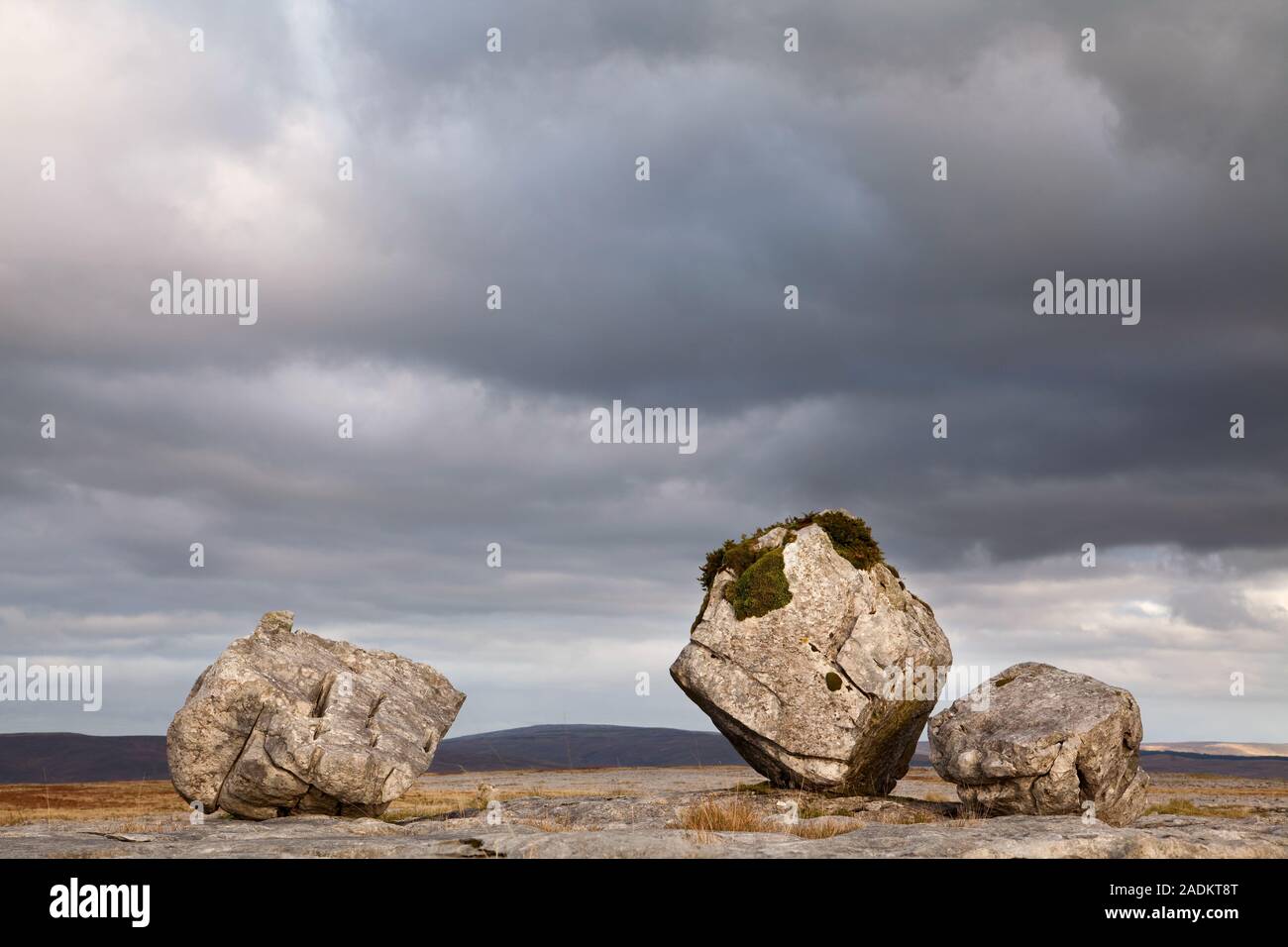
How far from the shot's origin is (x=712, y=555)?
102 feet

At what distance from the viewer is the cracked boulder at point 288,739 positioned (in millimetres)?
24078

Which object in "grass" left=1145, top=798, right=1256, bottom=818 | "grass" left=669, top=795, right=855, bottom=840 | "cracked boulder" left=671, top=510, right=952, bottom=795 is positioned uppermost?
"cracked boulder" left=671, top=510, right=952, bottom=795

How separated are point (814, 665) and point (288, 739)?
13123 mm

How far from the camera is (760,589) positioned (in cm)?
2886

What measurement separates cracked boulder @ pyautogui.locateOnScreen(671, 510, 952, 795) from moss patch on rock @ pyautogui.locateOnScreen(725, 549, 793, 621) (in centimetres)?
3

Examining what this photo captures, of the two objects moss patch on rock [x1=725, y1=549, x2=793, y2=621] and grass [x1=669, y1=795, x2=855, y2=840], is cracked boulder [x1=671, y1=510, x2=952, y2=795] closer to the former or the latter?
moss patch on rock [x1=725, y1=549, x2=793, y2=621]

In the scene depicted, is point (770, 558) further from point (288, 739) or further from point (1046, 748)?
point (288, 739)

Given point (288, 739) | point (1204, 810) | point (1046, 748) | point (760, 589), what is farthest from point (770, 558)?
point (1204, 810)

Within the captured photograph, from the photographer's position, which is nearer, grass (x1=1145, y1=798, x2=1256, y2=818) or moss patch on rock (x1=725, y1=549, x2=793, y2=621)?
moss patch on rock (x1=725, y1=549, x2=793, y2=621)

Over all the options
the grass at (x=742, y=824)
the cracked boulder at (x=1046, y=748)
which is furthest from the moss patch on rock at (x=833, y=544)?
the grass at (x=742, y=824)

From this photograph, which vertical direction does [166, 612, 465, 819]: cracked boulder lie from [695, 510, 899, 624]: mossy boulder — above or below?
below

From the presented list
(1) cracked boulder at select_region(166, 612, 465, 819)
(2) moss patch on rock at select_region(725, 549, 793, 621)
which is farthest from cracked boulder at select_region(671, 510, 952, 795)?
(1) cracked boulder at select_region(166, 612, 465, 819)

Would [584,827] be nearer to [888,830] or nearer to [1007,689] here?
[888,830]

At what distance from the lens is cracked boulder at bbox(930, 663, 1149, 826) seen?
24703 mm
